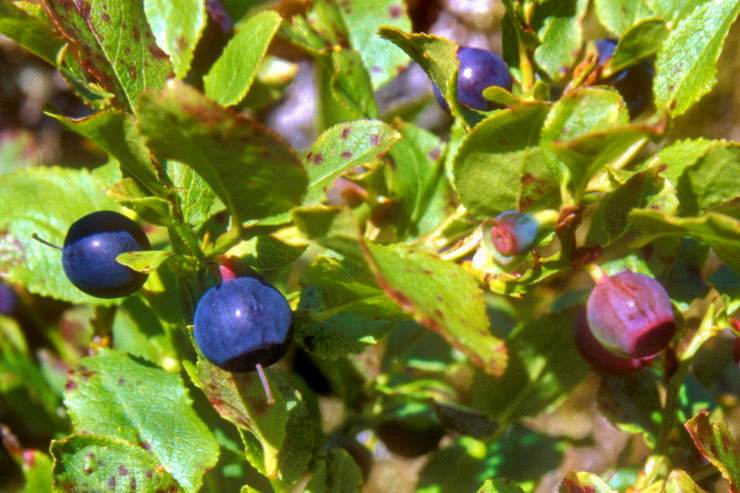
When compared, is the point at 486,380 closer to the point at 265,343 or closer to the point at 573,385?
the point at 573,385

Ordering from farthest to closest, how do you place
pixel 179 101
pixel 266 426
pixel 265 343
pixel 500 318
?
pixel 500 318 → pixel 266 426 → pixel 265 343 → pixel 179 101

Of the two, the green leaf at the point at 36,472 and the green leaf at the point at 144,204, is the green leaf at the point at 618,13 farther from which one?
the green leaf at the point at 36,472

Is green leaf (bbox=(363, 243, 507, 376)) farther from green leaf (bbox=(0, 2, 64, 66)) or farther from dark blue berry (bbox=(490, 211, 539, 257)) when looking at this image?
green leaf (bbox=(0, 2, 64, 66))

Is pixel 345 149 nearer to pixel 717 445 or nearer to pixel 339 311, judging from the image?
pixel 339 311

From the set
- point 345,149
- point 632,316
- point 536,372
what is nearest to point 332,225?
point 345,149

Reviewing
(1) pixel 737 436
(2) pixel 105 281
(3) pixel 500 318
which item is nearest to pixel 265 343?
(2) pixel 105 281

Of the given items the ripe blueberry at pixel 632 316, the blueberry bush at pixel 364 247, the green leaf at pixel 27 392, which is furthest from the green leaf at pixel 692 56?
the green leaf at pixel 27 392
